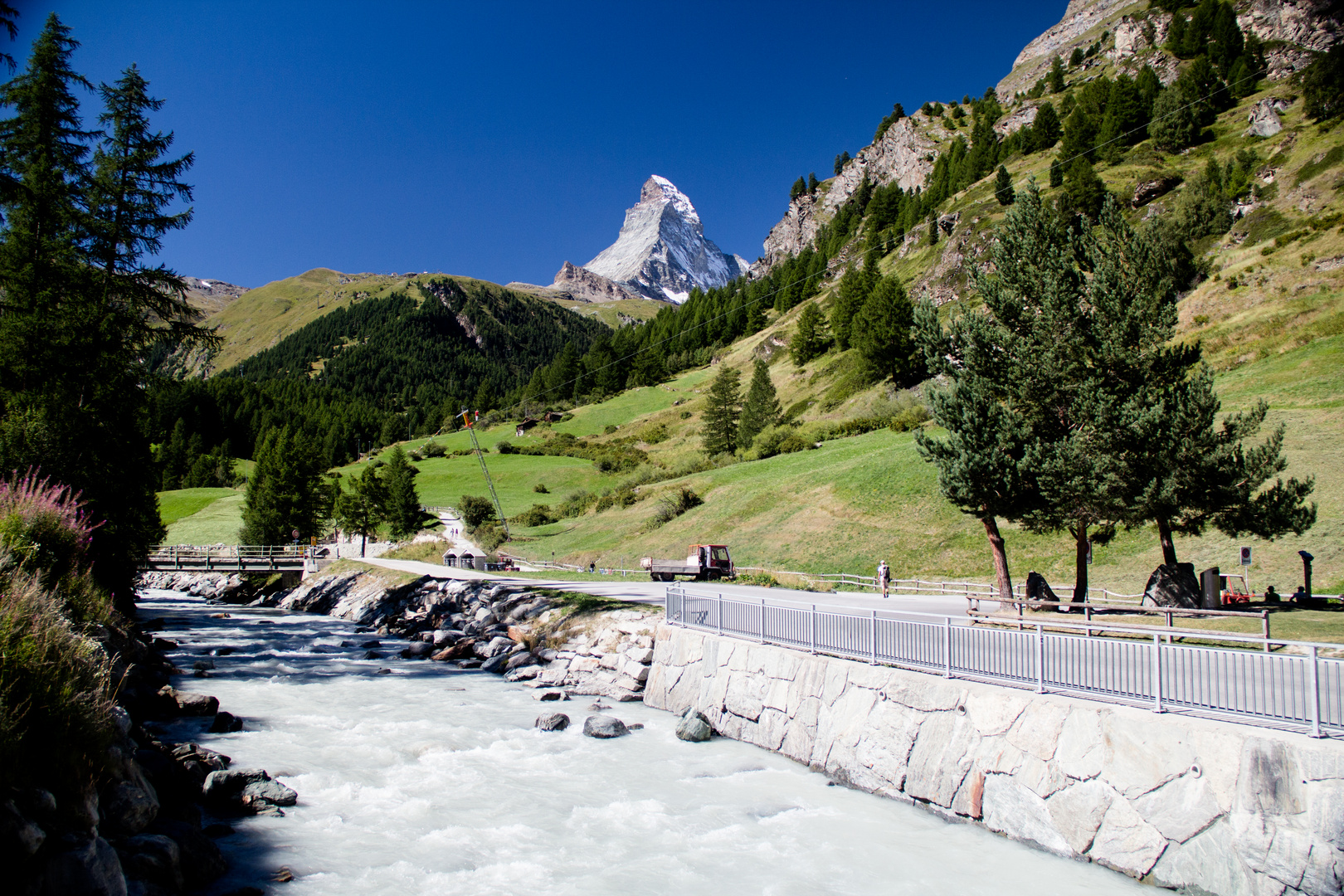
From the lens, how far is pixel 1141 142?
345 feet

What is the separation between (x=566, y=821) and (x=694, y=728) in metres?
4.17

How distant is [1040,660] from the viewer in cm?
907

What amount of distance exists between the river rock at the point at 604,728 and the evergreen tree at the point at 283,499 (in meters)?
67.1

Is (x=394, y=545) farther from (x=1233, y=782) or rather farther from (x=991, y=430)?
(x=1233, y=782)

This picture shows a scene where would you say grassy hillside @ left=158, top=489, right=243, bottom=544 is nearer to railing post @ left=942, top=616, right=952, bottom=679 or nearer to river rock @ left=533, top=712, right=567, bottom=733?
river rock @ left=533, top=712, right=567, bottom=733

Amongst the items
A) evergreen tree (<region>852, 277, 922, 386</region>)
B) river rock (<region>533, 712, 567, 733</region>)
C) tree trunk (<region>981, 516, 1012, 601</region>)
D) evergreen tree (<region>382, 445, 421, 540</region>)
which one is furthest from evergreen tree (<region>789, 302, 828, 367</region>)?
river rock (<region>533, 712, 567, 733</region>)

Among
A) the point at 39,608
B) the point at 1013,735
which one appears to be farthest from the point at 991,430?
the point at 39,608

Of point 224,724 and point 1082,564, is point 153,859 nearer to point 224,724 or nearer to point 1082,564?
point 224,724

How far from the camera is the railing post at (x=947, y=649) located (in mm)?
10102

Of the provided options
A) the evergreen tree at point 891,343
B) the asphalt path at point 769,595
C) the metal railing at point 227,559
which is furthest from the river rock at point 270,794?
the evergreen tree at point 891,343

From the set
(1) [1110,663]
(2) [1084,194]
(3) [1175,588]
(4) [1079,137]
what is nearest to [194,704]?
(1) [1110,663]

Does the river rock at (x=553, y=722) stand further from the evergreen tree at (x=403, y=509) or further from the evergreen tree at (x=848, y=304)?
the evergreen tree at (x=848, y=304)

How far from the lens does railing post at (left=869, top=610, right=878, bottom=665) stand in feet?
37.1

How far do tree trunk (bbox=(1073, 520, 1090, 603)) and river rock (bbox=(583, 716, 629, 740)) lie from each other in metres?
14.5
